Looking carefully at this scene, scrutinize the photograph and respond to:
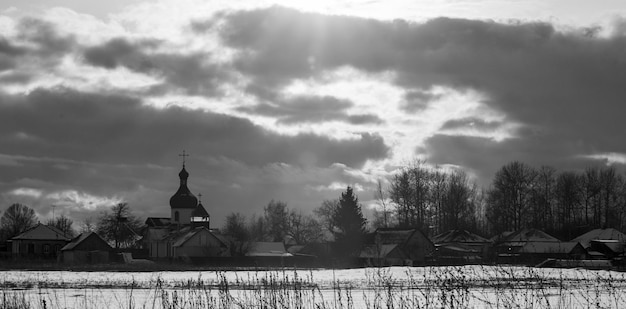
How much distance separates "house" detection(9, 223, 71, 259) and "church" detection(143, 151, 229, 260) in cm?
1464

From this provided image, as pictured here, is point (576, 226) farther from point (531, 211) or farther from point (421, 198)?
point (421, 198)

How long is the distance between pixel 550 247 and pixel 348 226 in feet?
89.5

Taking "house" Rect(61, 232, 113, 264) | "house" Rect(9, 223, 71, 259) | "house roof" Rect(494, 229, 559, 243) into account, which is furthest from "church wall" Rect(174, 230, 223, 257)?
"house roof" Rect(494, 229, 559, 243)

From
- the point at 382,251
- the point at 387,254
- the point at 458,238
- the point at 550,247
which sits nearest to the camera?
the point at 387,254

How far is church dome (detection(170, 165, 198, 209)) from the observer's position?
142625mm

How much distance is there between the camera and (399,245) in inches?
4013

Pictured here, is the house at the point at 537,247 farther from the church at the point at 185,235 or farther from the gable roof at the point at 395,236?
the church at the point at 185,235

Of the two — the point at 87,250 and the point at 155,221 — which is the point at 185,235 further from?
the point at 155,221

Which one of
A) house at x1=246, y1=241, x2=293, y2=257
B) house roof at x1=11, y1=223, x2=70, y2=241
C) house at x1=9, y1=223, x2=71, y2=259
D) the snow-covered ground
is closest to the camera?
the snow-covered ground

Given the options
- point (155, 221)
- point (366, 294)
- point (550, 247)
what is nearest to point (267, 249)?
point (550, 247)

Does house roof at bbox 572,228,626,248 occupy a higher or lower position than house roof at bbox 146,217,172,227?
lower

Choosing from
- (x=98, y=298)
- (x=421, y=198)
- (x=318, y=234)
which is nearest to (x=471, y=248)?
(x=421, y=198)

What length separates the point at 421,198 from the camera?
126312 millimetres

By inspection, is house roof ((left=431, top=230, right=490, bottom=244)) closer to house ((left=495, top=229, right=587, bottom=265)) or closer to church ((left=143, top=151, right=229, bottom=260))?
house ((left=495, top=229, right=587, bottom=265))
